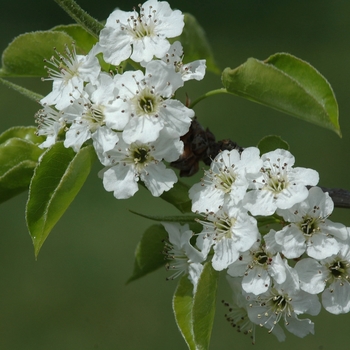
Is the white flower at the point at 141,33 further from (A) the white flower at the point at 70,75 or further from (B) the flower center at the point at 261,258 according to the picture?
(B) the flower center at the point at 261,258

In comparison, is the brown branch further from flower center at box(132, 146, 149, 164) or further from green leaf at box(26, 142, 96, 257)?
green leaf at box(26, 142, 96, 257)

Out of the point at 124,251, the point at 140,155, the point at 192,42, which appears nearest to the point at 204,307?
the point at 140,155

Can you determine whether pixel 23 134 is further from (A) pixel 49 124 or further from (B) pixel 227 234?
(B) pixel 227 234

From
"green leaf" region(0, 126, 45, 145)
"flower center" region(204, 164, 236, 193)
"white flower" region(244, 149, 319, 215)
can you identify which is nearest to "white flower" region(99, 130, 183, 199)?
"flower center" region(204, 164, 236, 193)

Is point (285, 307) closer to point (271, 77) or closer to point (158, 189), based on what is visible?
point (158, 189)

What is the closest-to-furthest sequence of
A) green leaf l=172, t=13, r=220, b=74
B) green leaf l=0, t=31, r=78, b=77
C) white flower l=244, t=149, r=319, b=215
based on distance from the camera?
white flower l=244, t=149, r=319, b=215 → green leaf l=0, t=31, r=78, b=77 → green leaf l=172, t=13, r=220, b=74

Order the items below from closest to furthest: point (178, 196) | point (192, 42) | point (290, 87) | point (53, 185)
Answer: point (290, 87), point (53, 185), point (178, 196), point (192, 42)

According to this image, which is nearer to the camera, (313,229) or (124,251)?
(313,229)
